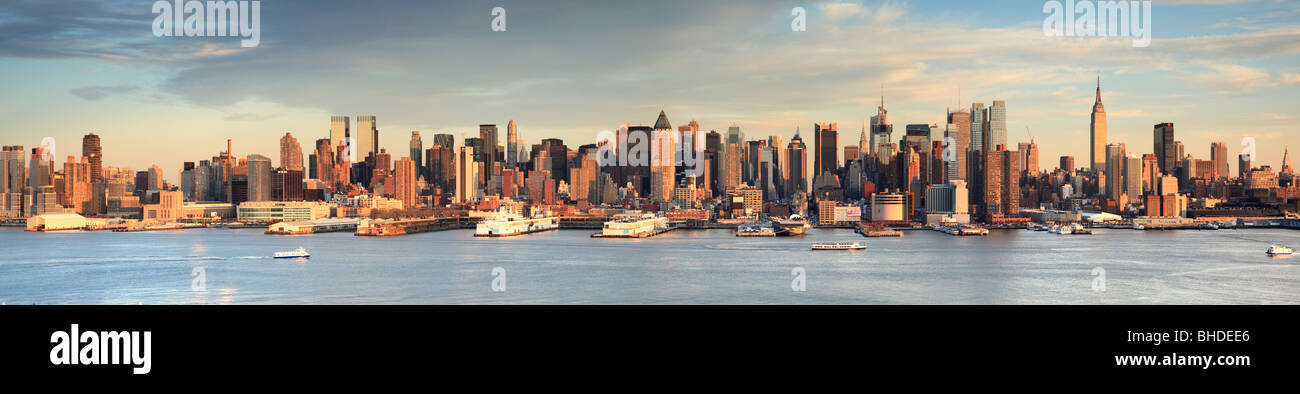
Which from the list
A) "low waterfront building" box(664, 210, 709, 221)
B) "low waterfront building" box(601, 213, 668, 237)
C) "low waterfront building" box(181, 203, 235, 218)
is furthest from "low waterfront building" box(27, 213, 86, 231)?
"low waterfront building" box(664, 210, 709, 221)

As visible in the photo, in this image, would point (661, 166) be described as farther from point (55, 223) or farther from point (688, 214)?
point (55, 223)

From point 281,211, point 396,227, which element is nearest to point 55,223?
point 281,211

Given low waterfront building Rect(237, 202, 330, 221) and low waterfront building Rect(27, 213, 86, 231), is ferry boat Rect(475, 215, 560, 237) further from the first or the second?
low waterfront building Rect(27, 213, 86, 231)

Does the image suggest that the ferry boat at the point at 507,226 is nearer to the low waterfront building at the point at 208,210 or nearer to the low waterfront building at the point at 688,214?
the low waterfront building at the point at 688,214

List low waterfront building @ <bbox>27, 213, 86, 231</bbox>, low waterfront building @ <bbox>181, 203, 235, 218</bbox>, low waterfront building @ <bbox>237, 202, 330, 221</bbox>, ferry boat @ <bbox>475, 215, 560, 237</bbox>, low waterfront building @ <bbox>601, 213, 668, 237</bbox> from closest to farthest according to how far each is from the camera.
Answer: low waterfront building @ <bbox>601, 213, 668, 237</bbox> < ferry boat @ <bbox>475, 215, 560, 237</bbox> < low waterfront building @ <bbox>27, 213, 86, 231</bbox> < low waterfront building @ <bbox>237, 202, 330, 221</bbox> < low waterfront building @ <bbox>181, 203, 235, 218</bbox>

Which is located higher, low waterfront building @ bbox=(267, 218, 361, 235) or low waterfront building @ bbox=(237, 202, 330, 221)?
low waterfront building @ bbox=(237, 202, 330, 221)
